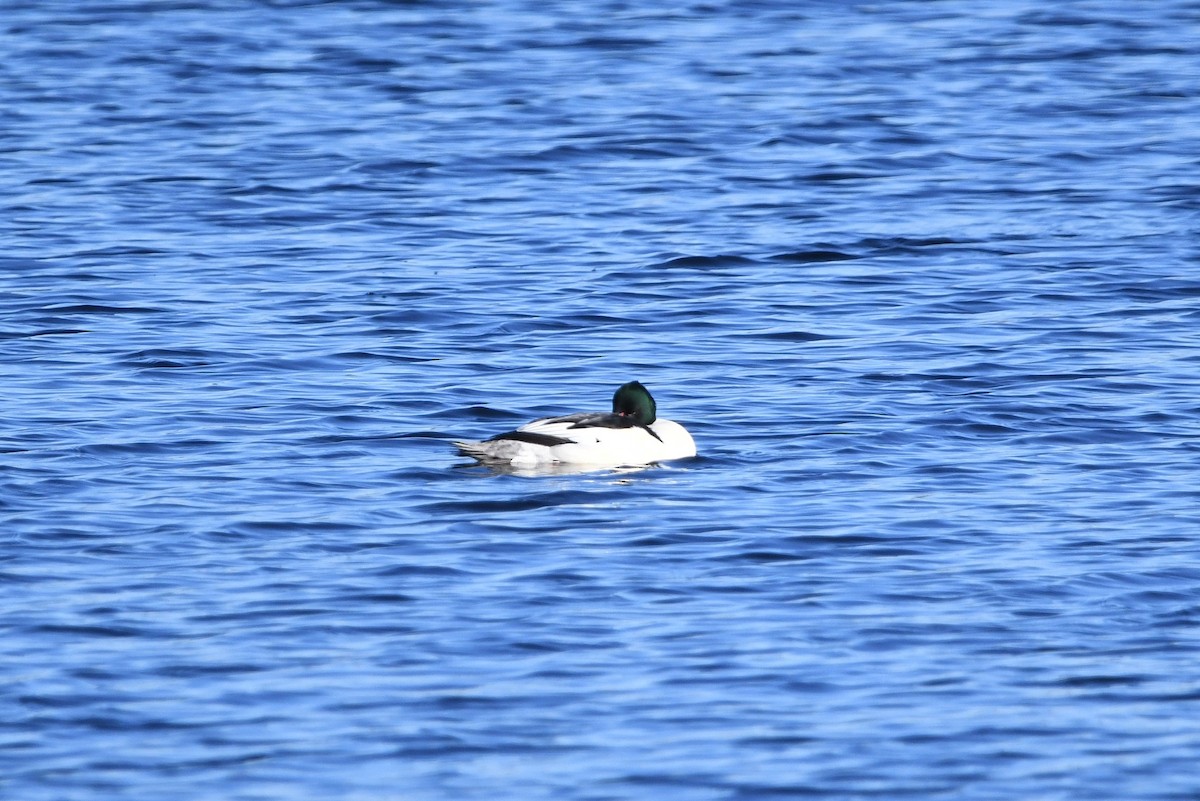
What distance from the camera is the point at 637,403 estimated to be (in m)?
13.3

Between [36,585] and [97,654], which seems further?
[36,585]

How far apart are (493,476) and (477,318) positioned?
4.64 m

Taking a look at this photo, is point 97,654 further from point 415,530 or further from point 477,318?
point 477,318

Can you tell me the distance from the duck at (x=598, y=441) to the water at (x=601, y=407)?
180 millimetres

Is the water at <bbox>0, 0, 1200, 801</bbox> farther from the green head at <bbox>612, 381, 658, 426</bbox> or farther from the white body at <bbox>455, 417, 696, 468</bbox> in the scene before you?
the green head at <bbox>612, 381, 658, 426</bbox>

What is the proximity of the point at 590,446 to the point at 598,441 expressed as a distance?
2.4 inches

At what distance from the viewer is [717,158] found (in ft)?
80.6

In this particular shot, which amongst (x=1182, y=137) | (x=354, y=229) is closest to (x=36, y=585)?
(x=354, y=229)

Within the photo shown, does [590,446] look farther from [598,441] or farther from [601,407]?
[601,407]

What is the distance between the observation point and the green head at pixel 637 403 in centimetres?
1332

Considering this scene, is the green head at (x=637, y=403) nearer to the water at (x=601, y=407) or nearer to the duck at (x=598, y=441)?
the duck at (x=598, y=441)

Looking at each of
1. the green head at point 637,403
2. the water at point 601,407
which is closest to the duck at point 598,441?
the green head at point 637,403

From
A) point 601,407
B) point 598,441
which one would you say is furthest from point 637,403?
point 601,407

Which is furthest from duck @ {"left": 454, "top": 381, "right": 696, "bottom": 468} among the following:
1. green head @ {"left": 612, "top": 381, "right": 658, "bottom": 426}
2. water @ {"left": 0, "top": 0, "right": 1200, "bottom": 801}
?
water @ {"left": 0, "top": 0, "right": 1200, "bottom": 801}
